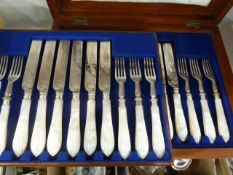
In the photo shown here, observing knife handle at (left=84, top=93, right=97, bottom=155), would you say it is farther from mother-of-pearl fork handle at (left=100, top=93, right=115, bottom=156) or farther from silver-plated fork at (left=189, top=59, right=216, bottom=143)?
silver-plated fork at (left=189, top=59, right=216, bottom=143)

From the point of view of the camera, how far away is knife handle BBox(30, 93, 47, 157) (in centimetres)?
52

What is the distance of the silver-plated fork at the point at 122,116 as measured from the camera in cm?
53

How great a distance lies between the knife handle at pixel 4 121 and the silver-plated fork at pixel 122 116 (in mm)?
242

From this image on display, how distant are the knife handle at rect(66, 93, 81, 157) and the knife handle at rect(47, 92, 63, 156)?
2 cm

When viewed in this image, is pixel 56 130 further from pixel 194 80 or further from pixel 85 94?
pixel 194 80

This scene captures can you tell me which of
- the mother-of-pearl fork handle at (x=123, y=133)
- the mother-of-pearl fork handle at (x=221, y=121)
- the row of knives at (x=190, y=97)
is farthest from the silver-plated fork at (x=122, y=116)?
the mother-of-pearl fork handle at (x=221, y=121)

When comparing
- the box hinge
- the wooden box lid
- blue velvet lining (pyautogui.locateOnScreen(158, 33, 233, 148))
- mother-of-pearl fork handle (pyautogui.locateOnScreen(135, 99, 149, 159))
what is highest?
the wooden box lid

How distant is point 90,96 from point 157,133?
179mm

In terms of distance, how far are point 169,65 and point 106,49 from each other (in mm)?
180

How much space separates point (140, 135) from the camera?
0.55 m

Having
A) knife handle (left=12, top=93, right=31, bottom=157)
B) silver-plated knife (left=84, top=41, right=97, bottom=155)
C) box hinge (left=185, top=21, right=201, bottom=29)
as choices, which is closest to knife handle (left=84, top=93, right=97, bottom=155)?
silver-plated knife (left=84, top=41, right=97, bottom=155)

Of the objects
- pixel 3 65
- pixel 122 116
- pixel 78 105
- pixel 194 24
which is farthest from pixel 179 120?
pixel 3 65

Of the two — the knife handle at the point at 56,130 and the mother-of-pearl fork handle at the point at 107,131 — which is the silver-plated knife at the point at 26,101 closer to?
the knife handle at the point at 56,130

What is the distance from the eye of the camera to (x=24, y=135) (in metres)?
0.54
